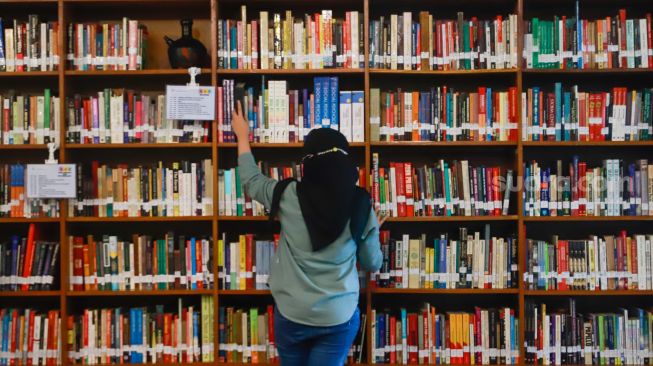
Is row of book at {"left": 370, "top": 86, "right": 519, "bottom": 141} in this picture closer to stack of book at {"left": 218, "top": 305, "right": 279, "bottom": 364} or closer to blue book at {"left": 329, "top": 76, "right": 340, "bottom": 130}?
blue book at {"left": 329, "top": 76, "right": 340, "bottom": 130}

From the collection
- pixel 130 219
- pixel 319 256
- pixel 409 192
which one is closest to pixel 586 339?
pixel 409 192

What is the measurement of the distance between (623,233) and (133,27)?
2876 mm

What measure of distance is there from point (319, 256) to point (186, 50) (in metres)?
1.46

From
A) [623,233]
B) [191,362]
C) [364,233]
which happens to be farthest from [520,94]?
[191,362]

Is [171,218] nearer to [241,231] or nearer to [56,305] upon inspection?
[241,231]

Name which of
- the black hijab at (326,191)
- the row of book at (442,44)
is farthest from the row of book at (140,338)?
the row of book at (442,44)

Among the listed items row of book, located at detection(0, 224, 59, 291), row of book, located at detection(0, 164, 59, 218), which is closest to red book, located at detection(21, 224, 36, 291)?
row of book, located at detection(0, 224, 59, 291)

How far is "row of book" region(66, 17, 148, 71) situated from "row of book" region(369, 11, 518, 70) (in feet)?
4.24

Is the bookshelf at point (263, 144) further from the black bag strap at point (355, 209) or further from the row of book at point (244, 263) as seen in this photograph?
the black bag strap at point (355, 209)

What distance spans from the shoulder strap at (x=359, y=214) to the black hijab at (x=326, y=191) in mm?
61

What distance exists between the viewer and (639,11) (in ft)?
11.4

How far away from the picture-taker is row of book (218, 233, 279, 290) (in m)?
3.18

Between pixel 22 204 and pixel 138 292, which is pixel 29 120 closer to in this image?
pixel 22 204

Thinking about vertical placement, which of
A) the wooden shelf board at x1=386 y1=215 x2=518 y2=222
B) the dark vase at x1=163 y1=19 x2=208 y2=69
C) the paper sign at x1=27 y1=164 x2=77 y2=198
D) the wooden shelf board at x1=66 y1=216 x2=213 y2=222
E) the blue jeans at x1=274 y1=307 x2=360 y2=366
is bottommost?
the blue jeans at x1=274 y1=307 x2=360 y2=366
